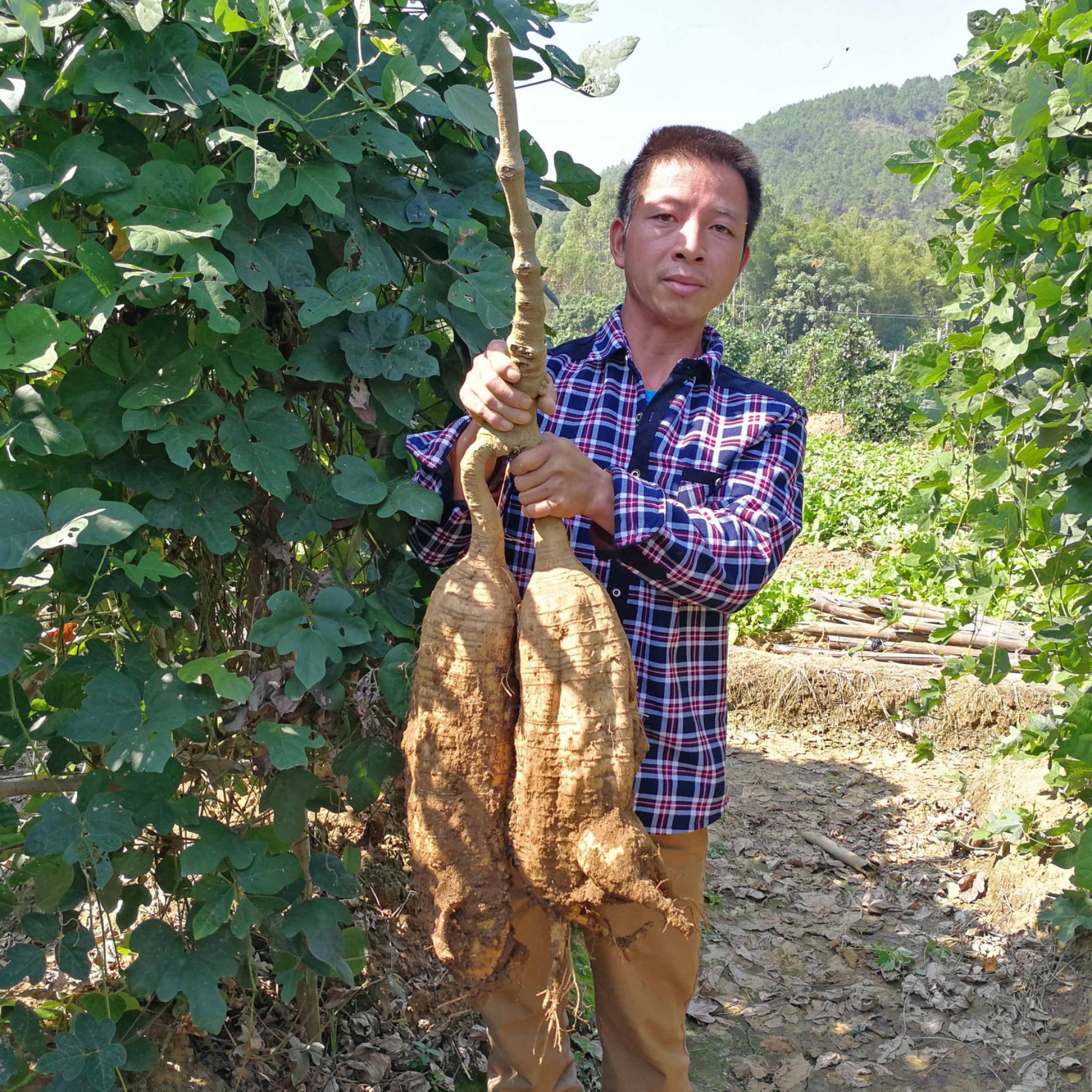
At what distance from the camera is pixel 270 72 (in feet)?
5.18

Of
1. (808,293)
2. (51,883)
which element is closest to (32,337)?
(51,883)

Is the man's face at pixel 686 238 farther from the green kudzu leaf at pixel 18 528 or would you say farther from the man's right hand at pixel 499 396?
the green kudzu leaf at pixel 18 528

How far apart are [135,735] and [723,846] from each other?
380cm

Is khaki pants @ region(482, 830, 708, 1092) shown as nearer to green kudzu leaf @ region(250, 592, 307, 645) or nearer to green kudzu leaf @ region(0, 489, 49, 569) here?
green kudzu leaf @ region(250, 592, 307, 645)

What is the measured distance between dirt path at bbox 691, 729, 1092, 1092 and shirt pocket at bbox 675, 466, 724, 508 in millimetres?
2070

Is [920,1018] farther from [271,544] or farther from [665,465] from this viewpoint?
[271,544]

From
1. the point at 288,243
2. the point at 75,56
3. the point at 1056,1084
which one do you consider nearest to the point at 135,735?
the point at 288,243

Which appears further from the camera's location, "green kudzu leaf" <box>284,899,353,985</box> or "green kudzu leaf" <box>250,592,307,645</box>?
"green kudzu leaf" <box>284,899,353,985</box>

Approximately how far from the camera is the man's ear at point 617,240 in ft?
7.68

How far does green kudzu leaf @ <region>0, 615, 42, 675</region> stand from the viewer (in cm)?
138

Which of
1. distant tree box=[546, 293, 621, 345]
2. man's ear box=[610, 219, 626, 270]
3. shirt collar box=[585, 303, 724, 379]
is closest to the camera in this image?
shirt collar box=[585, 303, 724, 379]

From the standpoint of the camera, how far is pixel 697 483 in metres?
2.03

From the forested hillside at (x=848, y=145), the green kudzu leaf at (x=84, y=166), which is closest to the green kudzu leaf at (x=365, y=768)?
the green kudzu leaf at (x=84, y=166)

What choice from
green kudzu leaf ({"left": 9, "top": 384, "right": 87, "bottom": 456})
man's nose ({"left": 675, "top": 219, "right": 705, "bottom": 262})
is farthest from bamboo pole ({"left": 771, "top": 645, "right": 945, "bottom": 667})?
green kudzu leaf ({"left": 9, "top": 384, "right": 87, "bottom": 456})
